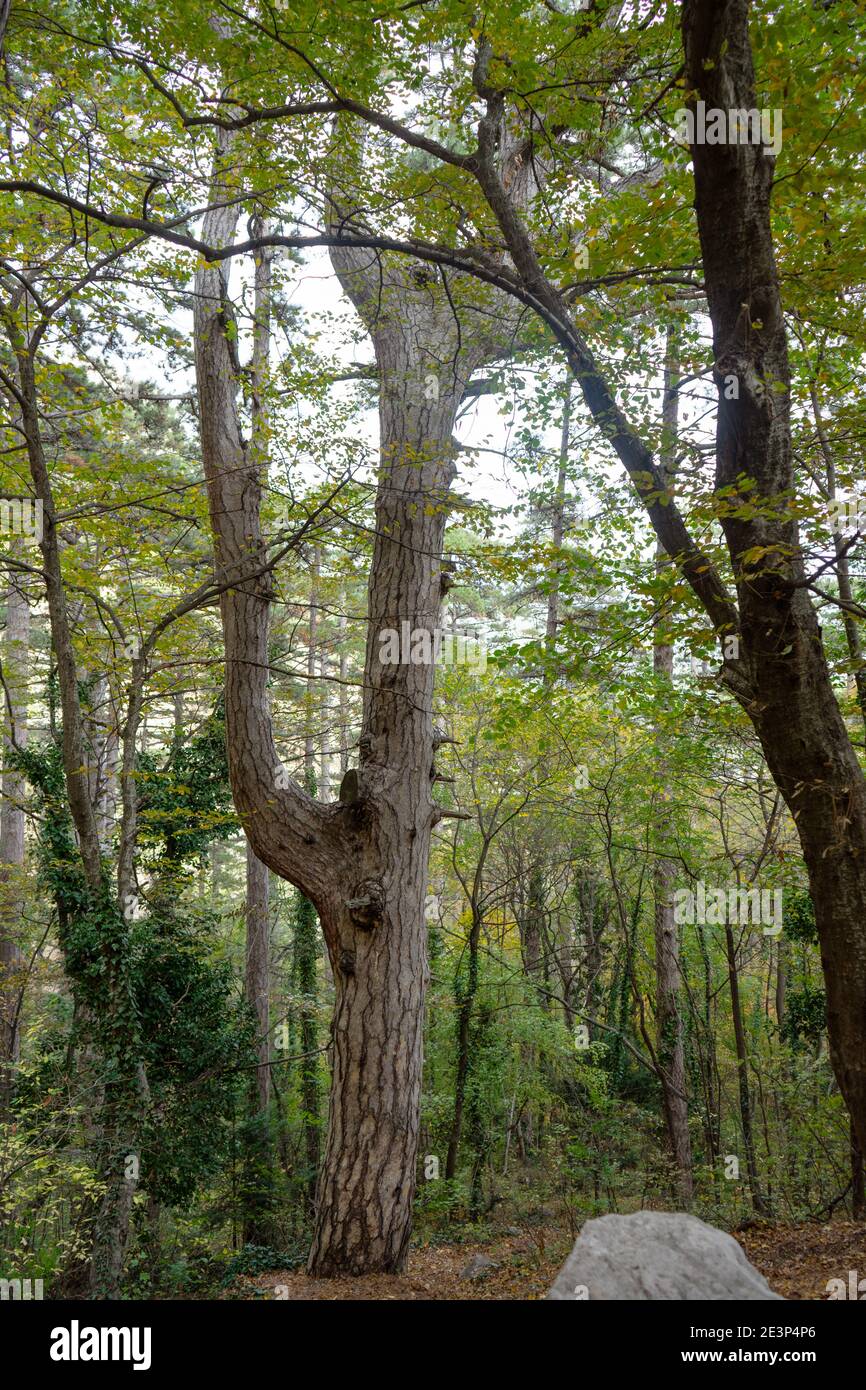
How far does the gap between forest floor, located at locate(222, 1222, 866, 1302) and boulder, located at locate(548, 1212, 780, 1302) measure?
1351mm

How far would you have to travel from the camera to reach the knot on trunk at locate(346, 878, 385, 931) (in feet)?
16.4

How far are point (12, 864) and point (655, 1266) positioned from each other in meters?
11.6

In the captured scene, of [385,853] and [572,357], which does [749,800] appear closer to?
[385,853]

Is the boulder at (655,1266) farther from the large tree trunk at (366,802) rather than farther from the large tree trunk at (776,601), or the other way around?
the large tree trunk at (366,802)

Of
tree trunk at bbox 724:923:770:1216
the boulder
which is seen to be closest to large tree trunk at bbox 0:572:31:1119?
the boulder

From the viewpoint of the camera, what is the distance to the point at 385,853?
17.3 feet

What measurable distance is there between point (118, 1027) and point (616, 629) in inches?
232

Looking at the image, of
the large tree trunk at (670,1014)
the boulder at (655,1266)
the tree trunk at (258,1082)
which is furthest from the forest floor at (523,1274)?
the tree trunk at (258,1082)

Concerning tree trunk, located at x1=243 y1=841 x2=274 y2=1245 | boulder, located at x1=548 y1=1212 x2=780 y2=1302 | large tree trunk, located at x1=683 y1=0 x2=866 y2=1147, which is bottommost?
tree trunk, located at x1=243 y1=841 x2=274 y2=1245

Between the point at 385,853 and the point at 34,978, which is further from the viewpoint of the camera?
the point at 34,978

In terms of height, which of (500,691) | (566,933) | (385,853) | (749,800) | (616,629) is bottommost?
(566,933)

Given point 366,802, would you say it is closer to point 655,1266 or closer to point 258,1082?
point 655,1266

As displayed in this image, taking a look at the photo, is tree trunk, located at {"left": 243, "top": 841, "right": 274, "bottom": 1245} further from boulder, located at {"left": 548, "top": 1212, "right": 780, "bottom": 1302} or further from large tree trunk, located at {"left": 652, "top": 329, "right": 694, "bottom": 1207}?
boulder, located at {"left": 548, "top": 1212, "right": 780, "bottom": 1302}
